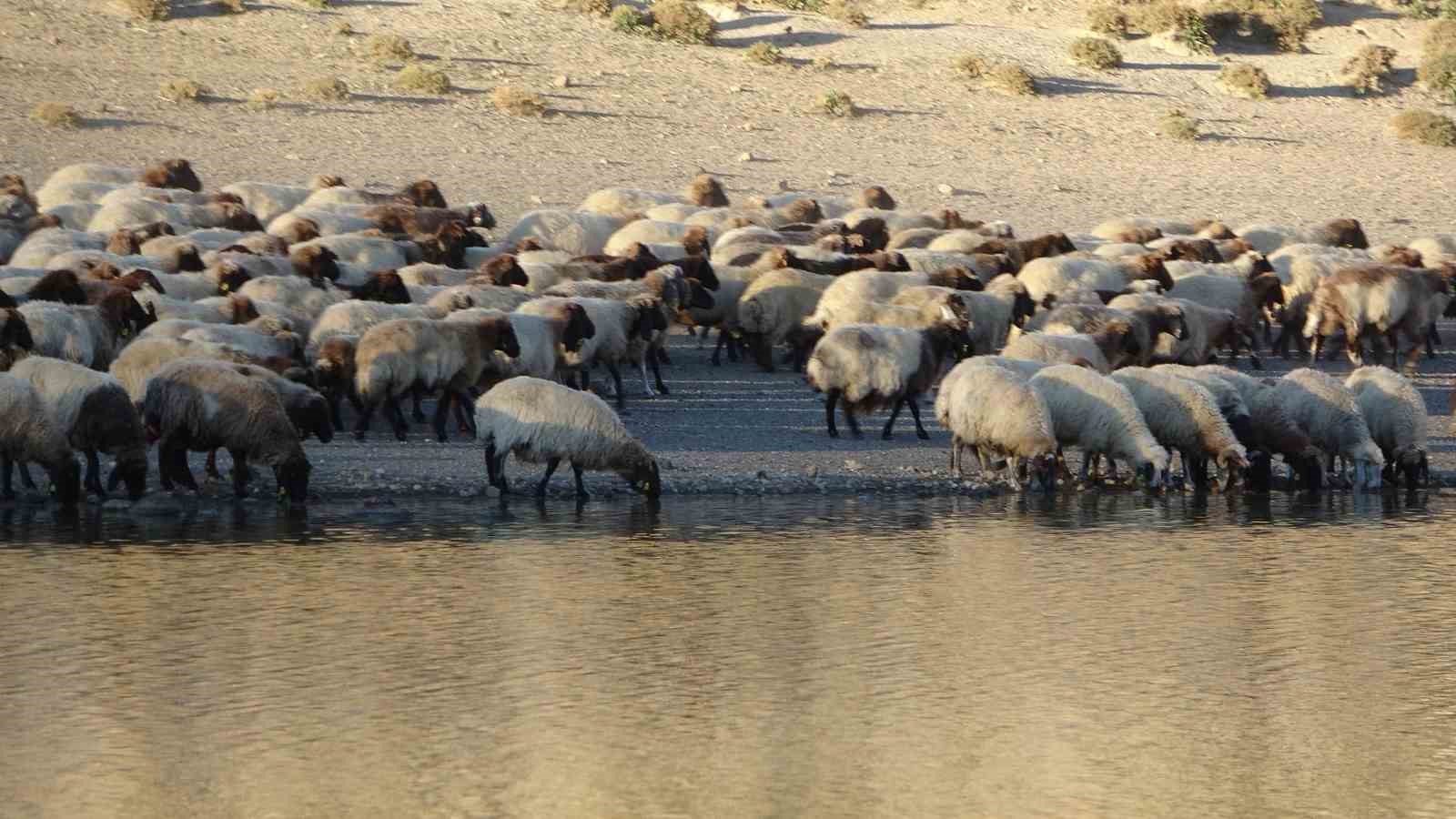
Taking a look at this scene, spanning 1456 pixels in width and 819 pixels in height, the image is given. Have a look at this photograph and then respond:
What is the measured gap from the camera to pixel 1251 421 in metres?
16.1

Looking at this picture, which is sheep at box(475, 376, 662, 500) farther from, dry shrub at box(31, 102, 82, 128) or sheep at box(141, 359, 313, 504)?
dry shrub at box(31, 102, 82, 128)

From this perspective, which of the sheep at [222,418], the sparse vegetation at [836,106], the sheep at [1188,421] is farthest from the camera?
the sparse vegetation at [836,106]

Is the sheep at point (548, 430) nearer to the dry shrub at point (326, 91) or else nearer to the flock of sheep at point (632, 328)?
the flock of sheep at point (632, 328)

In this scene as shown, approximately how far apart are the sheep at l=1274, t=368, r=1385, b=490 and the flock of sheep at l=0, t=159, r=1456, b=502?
2 cm

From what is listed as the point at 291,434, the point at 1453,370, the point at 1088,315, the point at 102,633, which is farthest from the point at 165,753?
the point at 1453,370

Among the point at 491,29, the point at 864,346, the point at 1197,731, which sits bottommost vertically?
the point at 1197,731

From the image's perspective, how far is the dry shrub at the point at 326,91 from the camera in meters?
35.0

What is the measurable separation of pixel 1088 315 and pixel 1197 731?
1017 cm

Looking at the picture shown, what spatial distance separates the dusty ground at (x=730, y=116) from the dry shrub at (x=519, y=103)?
0.65 feet

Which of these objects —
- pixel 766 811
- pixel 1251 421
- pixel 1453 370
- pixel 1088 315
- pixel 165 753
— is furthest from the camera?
pixel 1453 370

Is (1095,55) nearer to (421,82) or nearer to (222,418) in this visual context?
(421,82)

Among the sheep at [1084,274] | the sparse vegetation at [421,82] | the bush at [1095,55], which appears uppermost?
the bush at [1095,55]

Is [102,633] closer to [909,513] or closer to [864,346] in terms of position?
[909,513]

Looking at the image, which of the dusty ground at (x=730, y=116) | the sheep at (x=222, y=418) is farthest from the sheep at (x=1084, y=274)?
the sheep at (x=222, y=418)
